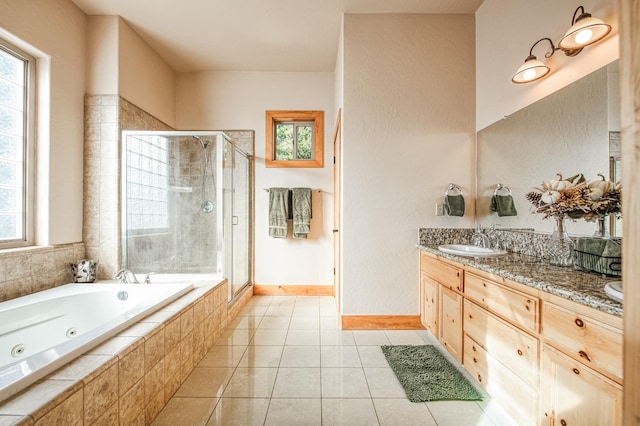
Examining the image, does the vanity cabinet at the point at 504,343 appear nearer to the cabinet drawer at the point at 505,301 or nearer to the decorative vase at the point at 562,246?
the cabinet drawer at the point at 505,301

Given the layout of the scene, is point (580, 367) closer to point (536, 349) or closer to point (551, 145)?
point (536, 349)

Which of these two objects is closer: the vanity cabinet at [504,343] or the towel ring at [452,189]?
the vanity cabinet at [504,343]

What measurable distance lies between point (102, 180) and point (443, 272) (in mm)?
2924

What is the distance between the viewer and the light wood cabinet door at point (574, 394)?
2.99ft

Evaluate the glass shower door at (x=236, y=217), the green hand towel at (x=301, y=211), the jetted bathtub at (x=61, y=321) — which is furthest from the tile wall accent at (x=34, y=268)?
the green hand towel at (x=301, y=211)

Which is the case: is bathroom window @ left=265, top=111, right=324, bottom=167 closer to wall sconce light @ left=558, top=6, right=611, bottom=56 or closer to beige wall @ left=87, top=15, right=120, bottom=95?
beige wall @ left=87, top=15, right=120, bottom=95

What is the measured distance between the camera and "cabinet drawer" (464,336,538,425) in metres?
1.25

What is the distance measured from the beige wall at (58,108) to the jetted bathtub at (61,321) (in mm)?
575

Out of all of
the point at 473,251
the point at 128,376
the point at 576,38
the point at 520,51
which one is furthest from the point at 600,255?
the point at 128,376

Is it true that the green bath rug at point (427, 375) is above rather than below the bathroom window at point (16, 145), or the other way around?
below

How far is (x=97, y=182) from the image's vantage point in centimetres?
252

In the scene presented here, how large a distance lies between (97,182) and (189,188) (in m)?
0.75

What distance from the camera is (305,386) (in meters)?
1.72

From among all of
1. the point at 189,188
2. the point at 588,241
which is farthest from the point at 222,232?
the point at 588,241
